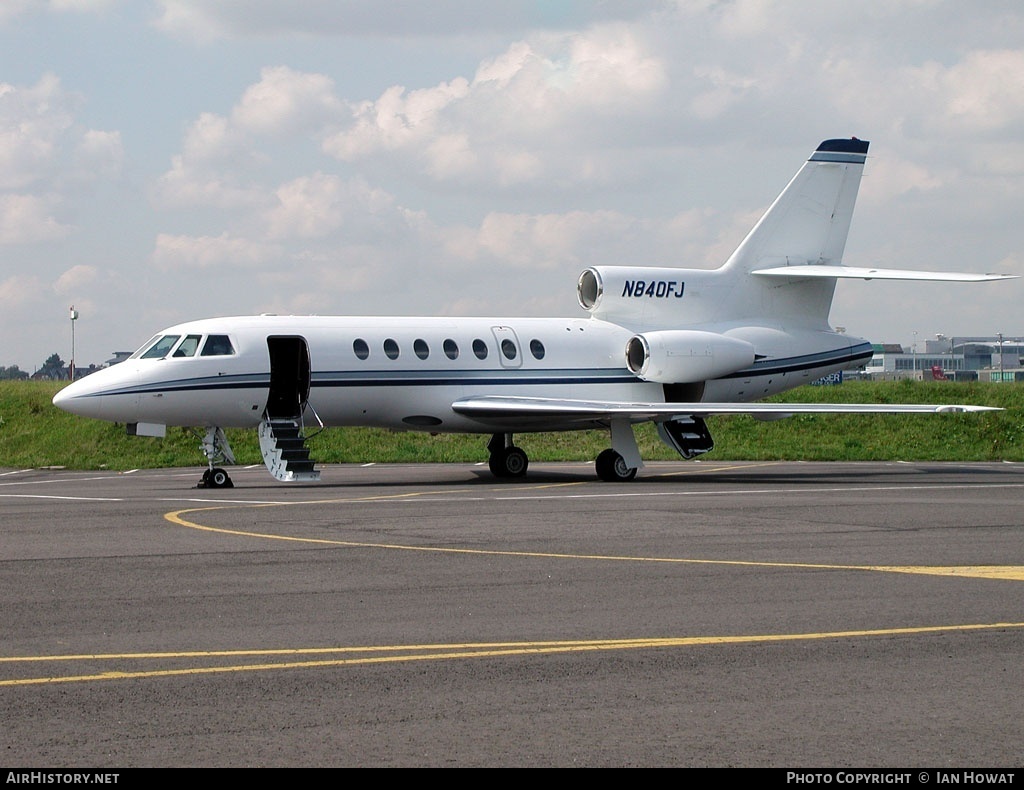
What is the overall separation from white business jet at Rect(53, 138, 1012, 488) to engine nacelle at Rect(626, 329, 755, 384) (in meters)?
0.04

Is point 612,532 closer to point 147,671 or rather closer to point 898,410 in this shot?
point 147,671

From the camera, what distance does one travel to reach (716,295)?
105 ft

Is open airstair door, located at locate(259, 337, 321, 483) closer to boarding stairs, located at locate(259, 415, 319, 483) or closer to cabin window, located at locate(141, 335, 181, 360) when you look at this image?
boarding stairs, located at locate(259, 415, 319, 483)

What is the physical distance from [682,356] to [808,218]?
503 centimetres

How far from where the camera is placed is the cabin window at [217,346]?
26.5 meters

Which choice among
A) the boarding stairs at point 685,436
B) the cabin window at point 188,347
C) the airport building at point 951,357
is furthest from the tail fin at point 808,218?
the airport building at point 951,357

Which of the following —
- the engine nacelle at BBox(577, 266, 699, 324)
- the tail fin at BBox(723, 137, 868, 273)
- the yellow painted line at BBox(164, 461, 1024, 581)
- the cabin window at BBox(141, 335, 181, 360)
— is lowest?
the yellow painted line at BBox(164, 461, 1024, 581)

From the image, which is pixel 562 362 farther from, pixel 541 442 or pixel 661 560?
pixel 661 560

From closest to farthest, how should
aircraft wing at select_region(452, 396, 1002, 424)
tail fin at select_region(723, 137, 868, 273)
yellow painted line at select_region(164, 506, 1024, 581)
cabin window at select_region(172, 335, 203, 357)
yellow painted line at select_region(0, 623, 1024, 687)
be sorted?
yellow painted line at select_region(0, 623, 1024, 687)
yellow painted line at select_region(164, 506, 1024, 581)
cabin window at select_region(172, 335, 203, 357)
aircraft wing at select_region(452, 396, 1002, 424)
tail fin at select_region(723, 137, 868, 273)

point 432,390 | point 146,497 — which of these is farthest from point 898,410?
point 146,497

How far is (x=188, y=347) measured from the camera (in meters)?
26.5

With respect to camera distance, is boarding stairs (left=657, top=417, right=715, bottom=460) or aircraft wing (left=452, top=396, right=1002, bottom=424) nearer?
aircraft wing (left=452, top=396, right=1002, bottom=424)

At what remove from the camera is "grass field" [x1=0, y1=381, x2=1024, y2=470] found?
129ft

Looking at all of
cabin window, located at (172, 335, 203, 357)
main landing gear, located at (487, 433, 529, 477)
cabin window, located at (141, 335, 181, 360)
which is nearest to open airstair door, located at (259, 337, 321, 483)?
cabin window, located at (172, 335, 203, 357)
